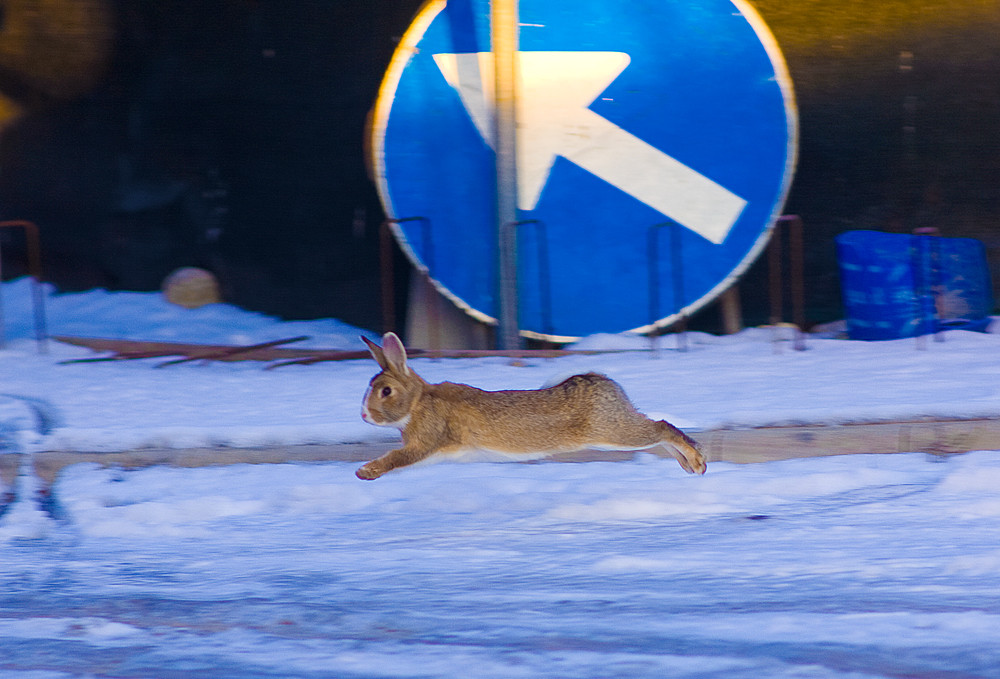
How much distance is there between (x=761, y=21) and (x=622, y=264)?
70.9 inches

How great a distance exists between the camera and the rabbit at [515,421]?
152 inches

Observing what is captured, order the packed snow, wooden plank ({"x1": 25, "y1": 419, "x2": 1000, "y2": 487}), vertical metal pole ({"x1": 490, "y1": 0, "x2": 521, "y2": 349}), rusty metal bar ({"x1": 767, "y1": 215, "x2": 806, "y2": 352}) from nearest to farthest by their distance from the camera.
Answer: wooden plank ({"x1": 25, "y1": 419, "x2": 1000, "y2": 487})
the packed snow
vertical metal pole ({"x1": 490, "y1": 0, "x2": 521, "y2": 349})
rusty metal bar ({"x1": 767, "y1": 215, "x2": 806, "y2": 352})

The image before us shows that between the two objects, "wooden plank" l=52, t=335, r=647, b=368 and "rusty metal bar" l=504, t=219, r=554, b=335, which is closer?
"wooden plank" l=52, t=335, r=647, b=368

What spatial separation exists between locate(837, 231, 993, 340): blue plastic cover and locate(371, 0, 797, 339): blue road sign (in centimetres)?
62

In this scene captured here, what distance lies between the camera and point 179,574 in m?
3.31

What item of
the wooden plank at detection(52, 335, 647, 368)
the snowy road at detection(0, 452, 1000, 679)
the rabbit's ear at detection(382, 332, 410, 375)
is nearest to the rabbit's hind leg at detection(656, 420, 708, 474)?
the snowy road at detection(0, 452, 1000, 679)

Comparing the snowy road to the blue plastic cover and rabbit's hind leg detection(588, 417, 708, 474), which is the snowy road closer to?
rabbit's hind leg detection(588, 417, 708, 474)

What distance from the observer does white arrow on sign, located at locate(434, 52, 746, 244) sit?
271 inches

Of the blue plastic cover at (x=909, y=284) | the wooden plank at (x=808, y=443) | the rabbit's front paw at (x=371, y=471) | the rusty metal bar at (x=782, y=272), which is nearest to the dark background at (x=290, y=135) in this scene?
the rusty metal bar at (x=782, y=272)

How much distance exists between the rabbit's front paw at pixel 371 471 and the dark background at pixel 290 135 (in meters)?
3.67

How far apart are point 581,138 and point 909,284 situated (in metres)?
2.23

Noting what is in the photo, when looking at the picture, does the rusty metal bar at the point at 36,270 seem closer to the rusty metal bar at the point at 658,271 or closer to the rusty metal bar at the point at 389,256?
the rusty metal bar at the point at 389,256

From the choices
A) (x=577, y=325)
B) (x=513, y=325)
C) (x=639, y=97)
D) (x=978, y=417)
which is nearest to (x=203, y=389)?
(x=513, y=325)

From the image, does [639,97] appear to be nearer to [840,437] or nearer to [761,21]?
[761,21]
